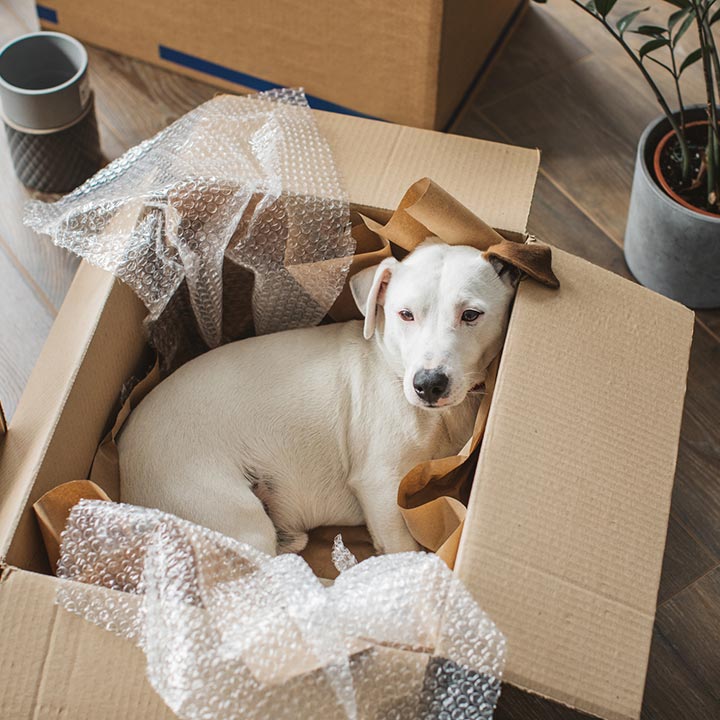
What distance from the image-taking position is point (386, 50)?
183 centimetres

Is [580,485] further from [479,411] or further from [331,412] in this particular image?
[331,412]

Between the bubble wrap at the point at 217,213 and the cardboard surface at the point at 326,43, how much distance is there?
1.44ft

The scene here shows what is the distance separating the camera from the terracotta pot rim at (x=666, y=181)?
1.66 metres

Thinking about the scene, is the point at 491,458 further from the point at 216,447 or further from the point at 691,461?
the point at 691,461

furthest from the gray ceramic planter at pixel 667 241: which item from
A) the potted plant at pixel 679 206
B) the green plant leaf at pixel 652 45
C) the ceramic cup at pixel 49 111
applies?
the ceramic cup at pixel 49 111

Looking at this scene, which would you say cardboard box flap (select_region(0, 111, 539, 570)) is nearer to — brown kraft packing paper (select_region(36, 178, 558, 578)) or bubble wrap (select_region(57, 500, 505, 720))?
brown kraft packing paper (select_region(36, 178, 558, 578))

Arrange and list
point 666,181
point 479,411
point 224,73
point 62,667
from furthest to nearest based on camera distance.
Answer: point 224,73, point 666,181, point 479,411, point 62,667

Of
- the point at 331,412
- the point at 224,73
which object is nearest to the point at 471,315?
the point at 331,412

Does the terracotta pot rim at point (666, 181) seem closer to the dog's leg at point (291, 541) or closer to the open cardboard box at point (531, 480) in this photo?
the open cardboard box at point (531, 480)

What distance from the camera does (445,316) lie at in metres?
1.24

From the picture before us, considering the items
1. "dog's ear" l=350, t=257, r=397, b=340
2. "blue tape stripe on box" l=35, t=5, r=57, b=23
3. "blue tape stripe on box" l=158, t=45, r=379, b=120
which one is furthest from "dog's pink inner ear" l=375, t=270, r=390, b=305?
"blue tape stripe on box" l=35, t=5, r=57, b=23

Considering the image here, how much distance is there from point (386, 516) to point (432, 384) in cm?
24

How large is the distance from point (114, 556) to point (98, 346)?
0.33 metres

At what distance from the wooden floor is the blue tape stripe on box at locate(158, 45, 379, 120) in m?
0.05
